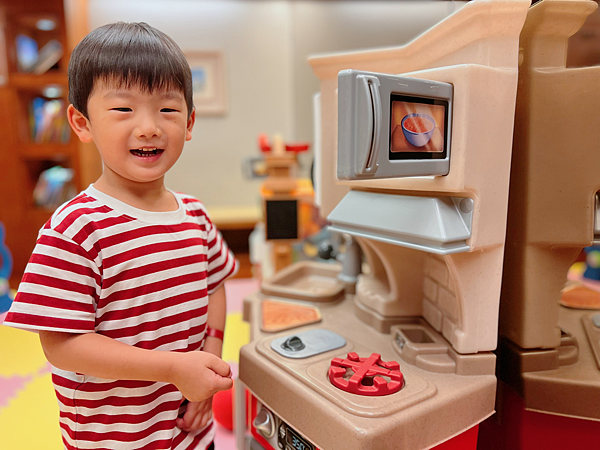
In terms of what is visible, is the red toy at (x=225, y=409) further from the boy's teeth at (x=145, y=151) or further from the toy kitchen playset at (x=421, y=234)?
the boy's teeth at (x=145, y=151)

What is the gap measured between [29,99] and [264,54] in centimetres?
145

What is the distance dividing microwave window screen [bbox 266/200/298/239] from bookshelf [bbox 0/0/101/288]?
1.23m

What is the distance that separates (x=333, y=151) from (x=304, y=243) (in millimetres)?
998

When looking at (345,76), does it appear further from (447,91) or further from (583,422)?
(583,422)

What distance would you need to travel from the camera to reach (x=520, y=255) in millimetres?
683

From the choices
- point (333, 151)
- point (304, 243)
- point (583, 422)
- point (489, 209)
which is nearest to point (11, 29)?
point (304, 243)

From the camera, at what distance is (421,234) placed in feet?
1.91

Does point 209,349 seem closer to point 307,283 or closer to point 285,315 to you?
point 285,315

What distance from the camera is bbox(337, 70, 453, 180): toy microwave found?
1.61 feet

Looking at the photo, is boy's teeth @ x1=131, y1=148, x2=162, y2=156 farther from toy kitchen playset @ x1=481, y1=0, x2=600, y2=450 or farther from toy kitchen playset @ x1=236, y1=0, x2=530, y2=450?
toy kitchen playset @ x1=481, y1=0, x2=600, y2=450

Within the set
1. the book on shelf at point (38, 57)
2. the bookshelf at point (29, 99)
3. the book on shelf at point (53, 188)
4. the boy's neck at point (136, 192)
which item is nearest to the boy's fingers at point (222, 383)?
the boy's neck at point (136, 192)

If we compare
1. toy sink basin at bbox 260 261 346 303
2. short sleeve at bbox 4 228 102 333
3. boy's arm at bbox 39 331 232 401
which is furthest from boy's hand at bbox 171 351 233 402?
toy sink basin at bbox 260 261 346 303

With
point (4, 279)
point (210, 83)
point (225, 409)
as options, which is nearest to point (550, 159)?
point (225, 409)

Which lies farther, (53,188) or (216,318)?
(53,188)
